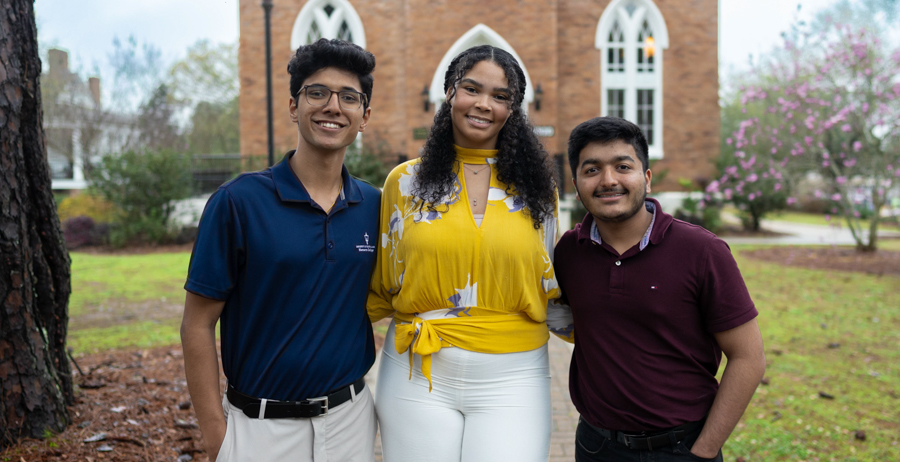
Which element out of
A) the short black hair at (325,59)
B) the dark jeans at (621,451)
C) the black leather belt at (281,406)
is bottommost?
the dark jeans at (621,451)

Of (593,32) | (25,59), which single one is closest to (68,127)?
(593,32)

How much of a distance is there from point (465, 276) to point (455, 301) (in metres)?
0.11

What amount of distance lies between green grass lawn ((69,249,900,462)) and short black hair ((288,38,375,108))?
11.3ft

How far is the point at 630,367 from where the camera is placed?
2209 millimetres

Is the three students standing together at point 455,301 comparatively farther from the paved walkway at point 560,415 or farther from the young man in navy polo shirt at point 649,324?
the paved walkway at point 560,415

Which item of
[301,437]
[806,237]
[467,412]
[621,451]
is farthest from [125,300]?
[806,237]

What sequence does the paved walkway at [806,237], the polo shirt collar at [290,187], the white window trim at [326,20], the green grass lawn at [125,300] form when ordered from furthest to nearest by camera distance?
the white window trim at [326,20]
the paved walkway at [806,237]
the green grass lawn at [125,300]
the polo shirt collar at [290,187]

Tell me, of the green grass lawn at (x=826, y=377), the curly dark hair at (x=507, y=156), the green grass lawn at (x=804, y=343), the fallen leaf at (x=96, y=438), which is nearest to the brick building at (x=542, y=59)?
the green grass lawn at (x=804, y=343)

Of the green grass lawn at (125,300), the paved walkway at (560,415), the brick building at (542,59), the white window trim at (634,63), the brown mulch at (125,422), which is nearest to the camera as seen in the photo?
the brown mulch at (125,422)

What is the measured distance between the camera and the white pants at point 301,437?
216 cm

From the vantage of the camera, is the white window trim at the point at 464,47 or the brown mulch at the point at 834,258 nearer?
the brown mulch at the point at 834,258

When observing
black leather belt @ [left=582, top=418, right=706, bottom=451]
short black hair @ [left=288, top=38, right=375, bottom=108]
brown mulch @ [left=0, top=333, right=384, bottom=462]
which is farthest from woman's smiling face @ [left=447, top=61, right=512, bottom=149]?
brown mulch @ [left=0, top=333, right=384, bottom=462]

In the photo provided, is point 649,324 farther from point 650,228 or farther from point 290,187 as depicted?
point 290,187

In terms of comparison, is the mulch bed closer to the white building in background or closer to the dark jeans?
the dark jeans
